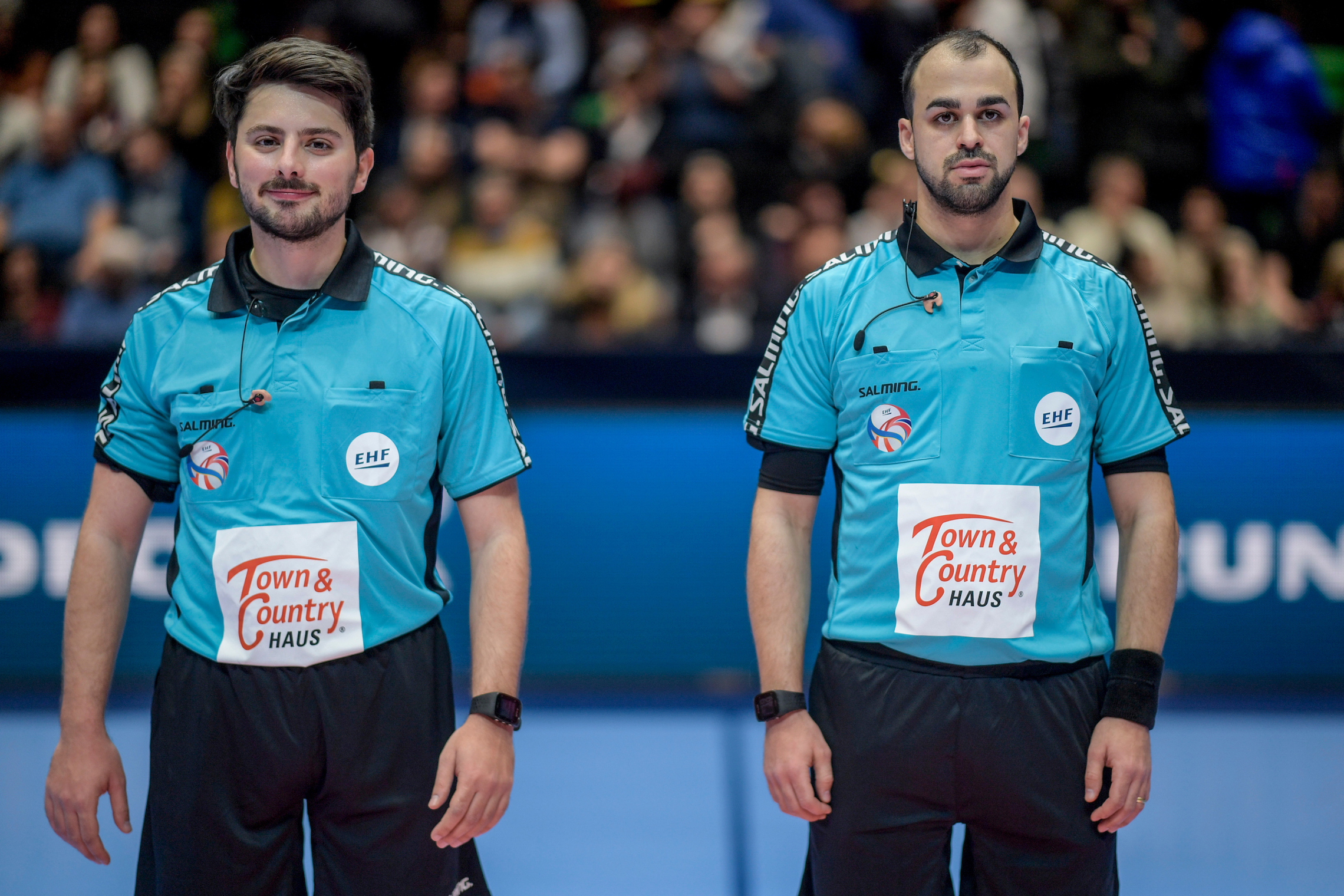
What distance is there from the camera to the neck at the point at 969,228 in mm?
2674

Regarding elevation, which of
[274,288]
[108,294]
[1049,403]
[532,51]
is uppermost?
[532,51]

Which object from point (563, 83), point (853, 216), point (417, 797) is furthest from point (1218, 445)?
point (563, 83)

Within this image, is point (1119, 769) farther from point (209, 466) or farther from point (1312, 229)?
point (1312, 229)

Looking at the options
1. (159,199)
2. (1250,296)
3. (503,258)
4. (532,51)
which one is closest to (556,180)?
(503,258)

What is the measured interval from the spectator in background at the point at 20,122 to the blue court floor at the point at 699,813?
4.88 meters

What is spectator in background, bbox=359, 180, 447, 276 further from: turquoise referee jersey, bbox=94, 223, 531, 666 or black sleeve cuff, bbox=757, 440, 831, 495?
black sleeve cuff, bbox=757, 440, 831, 495

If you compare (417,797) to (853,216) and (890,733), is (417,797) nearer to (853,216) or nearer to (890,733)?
(890,733)

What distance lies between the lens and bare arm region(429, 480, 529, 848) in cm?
241

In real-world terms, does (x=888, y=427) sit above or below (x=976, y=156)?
below

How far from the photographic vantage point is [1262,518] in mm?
5414

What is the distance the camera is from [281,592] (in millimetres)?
2498

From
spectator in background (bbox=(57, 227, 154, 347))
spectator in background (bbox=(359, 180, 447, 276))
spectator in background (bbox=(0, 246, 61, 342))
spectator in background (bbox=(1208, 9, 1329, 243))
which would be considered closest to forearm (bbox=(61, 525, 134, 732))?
spectator in background (bbox=(57, 227, 154, 347))

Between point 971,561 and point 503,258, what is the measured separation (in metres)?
5.35

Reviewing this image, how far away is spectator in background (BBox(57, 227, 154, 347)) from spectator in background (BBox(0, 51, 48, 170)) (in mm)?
1797
